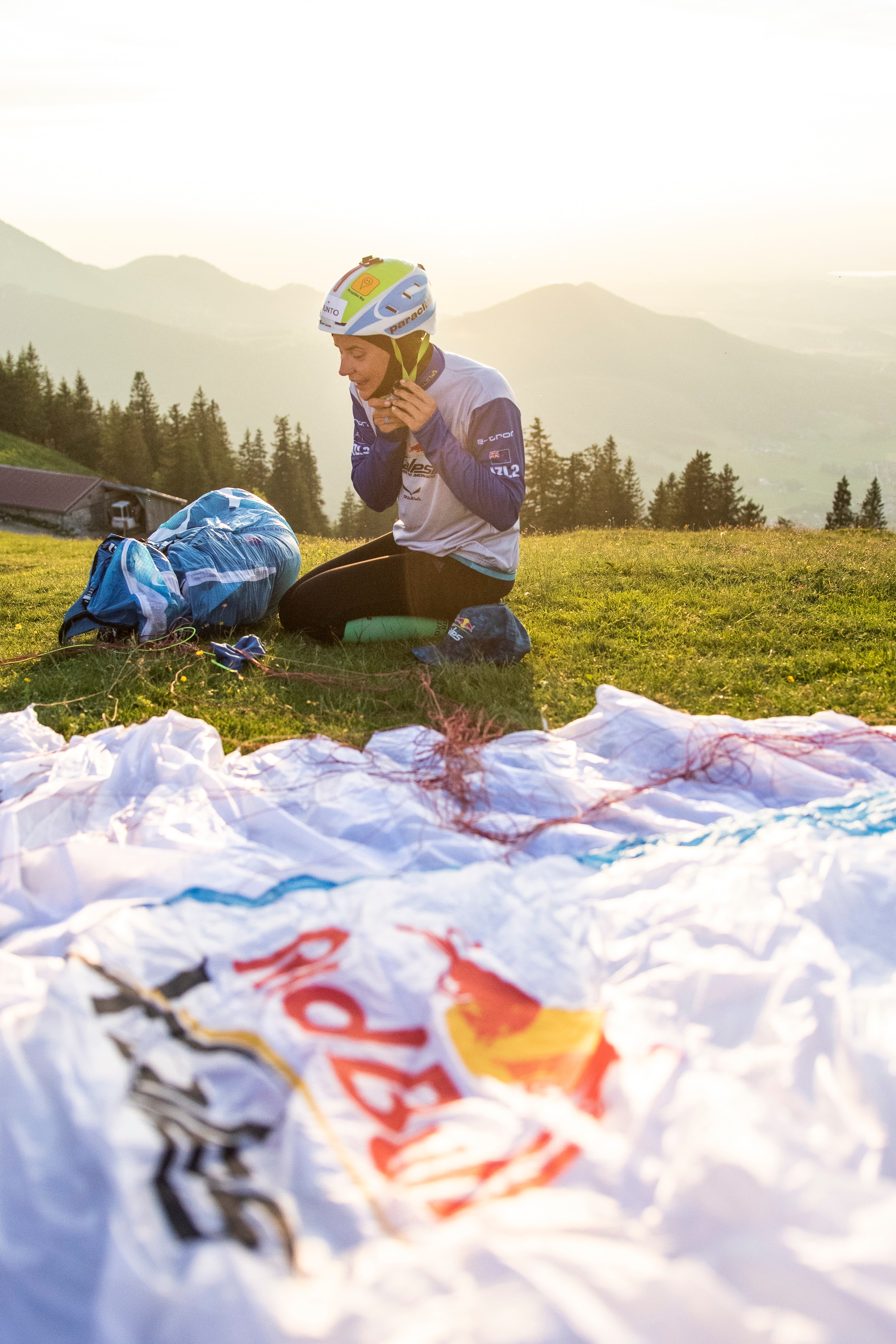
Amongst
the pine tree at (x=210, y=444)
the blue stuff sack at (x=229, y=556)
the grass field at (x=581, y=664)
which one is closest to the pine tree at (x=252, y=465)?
the pine tree at (x=210, y=444)

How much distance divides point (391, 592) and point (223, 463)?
64.2 metres

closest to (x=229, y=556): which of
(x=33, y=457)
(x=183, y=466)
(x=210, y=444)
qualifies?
(x=183, y=466)

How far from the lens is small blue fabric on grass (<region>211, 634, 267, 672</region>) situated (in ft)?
16.9

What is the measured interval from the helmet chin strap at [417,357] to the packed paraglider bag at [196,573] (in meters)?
1.74

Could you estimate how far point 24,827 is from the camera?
3.03m

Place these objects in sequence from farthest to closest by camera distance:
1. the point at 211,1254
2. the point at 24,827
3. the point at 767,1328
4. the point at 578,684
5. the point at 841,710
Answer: the point at 578,684, the point at 841,710, the point at 24,827, the point at 211,1254, the point at 767,1328

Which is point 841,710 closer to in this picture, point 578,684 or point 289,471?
point 578,684

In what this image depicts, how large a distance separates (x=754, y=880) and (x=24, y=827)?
2.68 metres

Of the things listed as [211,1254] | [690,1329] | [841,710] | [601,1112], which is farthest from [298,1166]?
[841,710]

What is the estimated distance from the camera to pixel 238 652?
205 inches

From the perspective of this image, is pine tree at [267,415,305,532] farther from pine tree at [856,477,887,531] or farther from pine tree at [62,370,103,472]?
pine tree at [856,477,887,531]

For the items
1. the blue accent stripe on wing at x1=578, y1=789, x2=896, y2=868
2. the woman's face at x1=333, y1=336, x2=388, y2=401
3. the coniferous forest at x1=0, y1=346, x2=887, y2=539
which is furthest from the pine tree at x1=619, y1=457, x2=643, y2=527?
the blue accent stripe on wing at x1=578, y1=789, x2=896, y2=868

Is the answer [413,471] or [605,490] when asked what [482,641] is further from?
[605,490]

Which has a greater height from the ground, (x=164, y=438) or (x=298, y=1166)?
(x=164, y=438)
